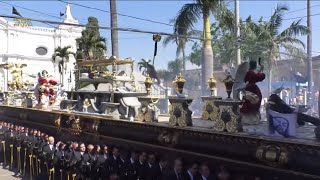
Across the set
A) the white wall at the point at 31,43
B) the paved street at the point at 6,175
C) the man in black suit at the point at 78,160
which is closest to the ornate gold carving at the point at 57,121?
the man in black suit at the point at 78,160

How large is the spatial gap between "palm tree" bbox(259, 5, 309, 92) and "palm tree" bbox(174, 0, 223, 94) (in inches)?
81.9

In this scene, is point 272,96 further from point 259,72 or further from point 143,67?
point 143,67

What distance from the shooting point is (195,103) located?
9.63 metres

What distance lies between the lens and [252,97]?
671 cm

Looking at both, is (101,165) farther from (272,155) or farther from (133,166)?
(272,155)

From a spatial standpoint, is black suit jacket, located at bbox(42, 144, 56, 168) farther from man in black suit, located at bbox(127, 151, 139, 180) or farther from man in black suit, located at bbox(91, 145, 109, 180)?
man in black suit, located at bbox(127, 151, 139, 180)

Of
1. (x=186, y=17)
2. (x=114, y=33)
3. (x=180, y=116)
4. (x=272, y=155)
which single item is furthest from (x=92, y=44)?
(x=272, y=155)

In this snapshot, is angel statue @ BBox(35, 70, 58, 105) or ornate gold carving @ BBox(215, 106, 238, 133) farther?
angel statue @ BBox(35, 70, 58, 105)

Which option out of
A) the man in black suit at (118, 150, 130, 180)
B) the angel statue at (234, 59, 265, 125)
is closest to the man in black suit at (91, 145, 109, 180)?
the man in black suit at (118, 150, 130, 180)

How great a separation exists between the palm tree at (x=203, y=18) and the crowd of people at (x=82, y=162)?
6.65 m

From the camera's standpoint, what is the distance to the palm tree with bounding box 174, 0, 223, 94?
15.5 meters

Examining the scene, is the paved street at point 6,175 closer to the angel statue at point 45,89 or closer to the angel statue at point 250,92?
the angel statue at point 45,89

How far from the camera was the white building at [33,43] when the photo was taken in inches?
1635

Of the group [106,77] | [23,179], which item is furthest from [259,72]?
[23,179]
